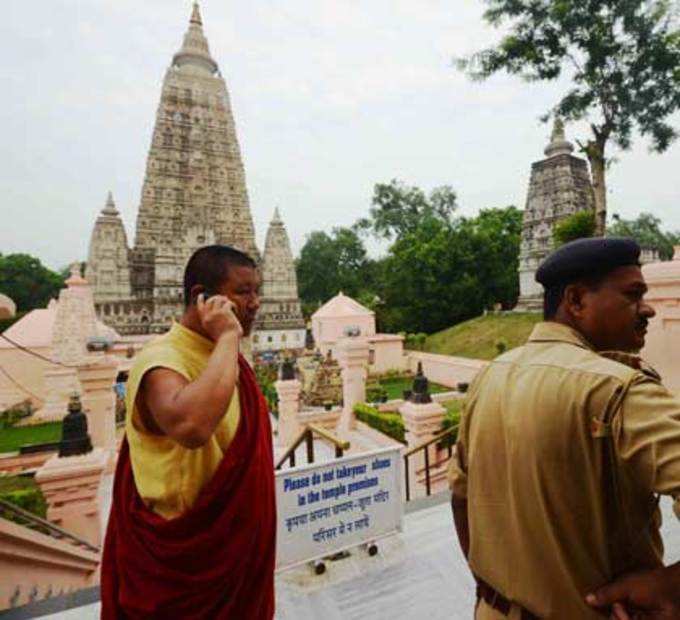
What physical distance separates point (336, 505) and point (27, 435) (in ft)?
45.6

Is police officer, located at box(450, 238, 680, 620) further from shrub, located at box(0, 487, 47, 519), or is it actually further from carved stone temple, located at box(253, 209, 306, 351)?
carved stone temple, located at box(253, 209, 306, 351)

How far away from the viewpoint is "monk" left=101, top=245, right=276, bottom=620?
4.75 ft

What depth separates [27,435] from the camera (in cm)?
1285

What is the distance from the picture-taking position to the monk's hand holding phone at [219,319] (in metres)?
1.47

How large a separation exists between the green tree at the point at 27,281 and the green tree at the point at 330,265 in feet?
91.1

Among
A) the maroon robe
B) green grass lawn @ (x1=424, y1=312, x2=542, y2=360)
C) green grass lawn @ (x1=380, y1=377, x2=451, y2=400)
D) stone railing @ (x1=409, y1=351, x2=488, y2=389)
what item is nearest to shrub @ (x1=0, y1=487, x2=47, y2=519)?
the maroon robe

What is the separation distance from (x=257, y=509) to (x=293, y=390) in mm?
9674

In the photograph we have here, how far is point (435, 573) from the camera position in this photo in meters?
3.13

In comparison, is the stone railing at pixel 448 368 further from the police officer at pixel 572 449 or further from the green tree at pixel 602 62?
the police officer at pixel 572 449

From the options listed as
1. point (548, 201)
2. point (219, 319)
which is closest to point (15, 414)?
point (219, 319)

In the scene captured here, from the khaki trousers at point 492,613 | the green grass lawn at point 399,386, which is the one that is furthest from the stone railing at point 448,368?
the khaki trousers at point 492,613

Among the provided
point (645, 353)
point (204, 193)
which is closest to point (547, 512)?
point (645, 353)

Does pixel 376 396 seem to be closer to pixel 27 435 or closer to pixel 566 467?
pixel 27 435

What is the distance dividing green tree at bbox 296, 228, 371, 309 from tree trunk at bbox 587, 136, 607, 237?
37.9 metres
